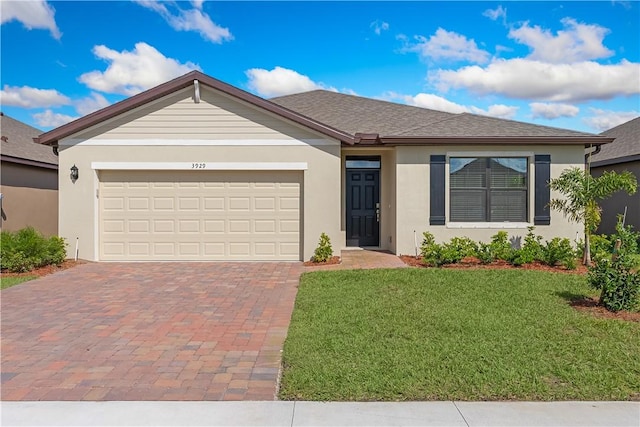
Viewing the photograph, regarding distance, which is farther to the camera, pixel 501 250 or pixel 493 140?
pixel 493 140

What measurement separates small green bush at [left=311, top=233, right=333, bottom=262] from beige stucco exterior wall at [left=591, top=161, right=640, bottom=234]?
1027 cm

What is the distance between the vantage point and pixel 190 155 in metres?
11.2

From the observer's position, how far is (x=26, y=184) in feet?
45.4

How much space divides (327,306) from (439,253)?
413 centimetres

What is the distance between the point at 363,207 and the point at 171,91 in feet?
20.0

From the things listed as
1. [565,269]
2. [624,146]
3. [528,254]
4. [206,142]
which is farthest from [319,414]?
[624,146]

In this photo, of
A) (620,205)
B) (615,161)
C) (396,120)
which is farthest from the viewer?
(620,205)

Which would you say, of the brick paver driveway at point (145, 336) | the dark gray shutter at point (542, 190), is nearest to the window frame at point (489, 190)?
the dark gray shutter at point (542, 190)

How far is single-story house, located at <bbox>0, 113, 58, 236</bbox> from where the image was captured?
13.0 m

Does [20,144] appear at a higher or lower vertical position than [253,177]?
higher

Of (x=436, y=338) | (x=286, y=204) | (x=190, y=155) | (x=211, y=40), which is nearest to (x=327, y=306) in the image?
(x=436, y=338)

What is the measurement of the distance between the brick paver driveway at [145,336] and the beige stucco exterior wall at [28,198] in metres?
5.24

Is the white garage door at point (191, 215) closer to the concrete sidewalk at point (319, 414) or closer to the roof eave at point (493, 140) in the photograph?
the roof eave at point (493, 140)

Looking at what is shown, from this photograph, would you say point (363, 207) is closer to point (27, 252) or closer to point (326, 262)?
point (326, 262)
